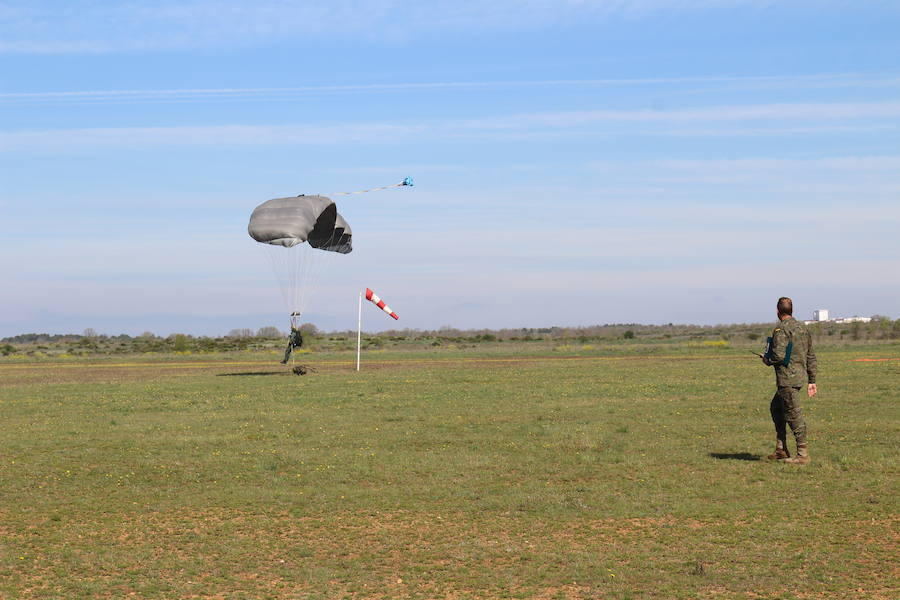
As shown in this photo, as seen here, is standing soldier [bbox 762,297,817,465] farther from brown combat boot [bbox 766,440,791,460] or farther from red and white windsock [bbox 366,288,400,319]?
red and white windsock [bbox 366,288,400,319]

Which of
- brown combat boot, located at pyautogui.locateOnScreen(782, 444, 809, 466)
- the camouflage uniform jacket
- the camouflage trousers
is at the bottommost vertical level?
brown combat boot, located at pyautogui.locateOnScreen(782, 444, 809, 466)

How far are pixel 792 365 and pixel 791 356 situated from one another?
147 millimetres

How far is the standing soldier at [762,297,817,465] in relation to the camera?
15867 mm

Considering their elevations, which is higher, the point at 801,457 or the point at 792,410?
→ the point at 792,410

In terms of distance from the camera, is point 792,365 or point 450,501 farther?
point 792,365

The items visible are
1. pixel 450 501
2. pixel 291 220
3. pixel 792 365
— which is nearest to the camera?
pixel 450 501

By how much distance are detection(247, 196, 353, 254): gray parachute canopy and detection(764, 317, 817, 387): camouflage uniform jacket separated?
72.6 ft

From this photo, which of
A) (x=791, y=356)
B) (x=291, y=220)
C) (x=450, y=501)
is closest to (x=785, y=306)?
(x=791, y=356)

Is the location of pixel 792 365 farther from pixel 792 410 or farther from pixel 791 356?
pixel 792 410

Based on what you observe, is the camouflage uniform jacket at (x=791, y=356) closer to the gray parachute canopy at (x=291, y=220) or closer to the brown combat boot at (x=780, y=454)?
the brown combat boot at (x=780, y=454)

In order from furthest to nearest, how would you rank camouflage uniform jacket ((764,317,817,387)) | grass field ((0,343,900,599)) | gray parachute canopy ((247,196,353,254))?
gray parachute canopy ((247,196,353,254)), camouflage uniform jacket ((764,317,817,387)), grass field ((0,343,900,599))

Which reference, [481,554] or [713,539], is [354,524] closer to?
[481,554]

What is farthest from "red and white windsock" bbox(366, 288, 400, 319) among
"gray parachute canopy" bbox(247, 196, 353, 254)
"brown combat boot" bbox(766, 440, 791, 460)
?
"brown combat boot" bbox(766, 440, 791, 460)

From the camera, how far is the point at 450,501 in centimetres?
1388
